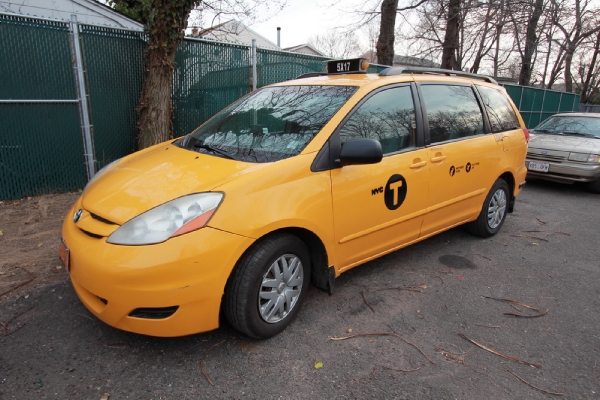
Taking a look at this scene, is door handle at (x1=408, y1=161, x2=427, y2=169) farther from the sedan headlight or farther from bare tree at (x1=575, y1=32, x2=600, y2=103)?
bare tree at (x1=575, y1=32, x2=600, y2=103)

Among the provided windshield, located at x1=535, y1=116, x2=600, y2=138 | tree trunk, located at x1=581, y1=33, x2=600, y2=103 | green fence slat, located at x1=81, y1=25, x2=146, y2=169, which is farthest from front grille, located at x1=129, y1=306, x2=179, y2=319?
tree trunk, located at x1=581, y1=33, x2=600, y2=103

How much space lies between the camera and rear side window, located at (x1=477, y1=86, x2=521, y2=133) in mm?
4320

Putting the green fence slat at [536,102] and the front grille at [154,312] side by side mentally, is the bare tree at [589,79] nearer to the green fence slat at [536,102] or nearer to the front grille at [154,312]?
the green fence slat at [536,102]

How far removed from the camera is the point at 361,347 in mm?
2607

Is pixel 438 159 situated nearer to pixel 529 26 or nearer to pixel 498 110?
pixel 498 110

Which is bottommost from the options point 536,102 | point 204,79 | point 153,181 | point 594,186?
point 594,186

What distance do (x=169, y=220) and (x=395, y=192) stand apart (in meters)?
1.80

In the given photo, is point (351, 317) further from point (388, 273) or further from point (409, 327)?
point (388, 273)

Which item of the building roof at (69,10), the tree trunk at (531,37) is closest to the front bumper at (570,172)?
the building roof at (69,10)

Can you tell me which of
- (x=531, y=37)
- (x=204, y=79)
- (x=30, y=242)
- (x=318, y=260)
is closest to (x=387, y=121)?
(x=318, y=260)

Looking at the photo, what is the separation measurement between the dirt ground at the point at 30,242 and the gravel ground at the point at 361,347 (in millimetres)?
72

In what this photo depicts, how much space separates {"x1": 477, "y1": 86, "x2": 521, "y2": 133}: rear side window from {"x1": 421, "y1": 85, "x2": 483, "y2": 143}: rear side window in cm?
21

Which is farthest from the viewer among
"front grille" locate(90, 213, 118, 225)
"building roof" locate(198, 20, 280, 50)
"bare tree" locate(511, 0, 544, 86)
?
"bare tree" locate(511, 0, 544, 86)

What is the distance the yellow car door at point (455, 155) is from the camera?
141 inches
